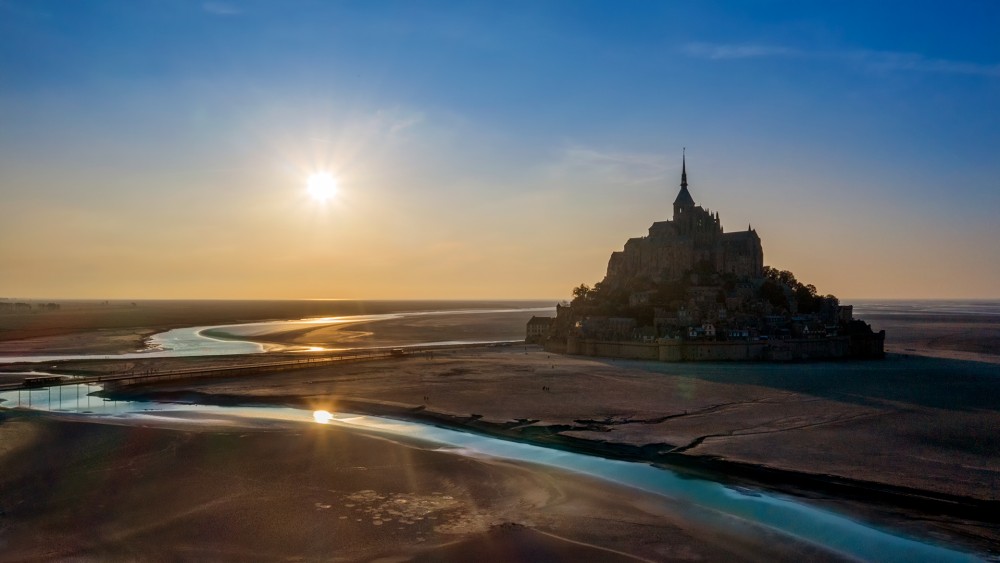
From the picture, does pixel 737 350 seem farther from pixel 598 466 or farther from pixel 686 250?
pixel 598 466

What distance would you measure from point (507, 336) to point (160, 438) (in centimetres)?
8287

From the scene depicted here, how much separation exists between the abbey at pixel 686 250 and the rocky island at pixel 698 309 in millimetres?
147

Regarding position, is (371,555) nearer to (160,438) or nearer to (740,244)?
(160,438)

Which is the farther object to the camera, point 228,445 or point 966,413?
point 966,413

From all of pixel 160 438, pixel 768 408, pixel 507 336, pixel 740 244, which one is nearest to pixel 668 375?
pixel 768 408

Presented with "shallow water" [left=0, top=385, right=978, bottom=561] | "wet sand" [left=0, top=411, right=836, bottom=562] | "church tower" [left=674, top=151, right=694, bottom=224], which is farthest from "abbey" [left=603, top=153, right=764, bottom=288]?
"wet sand" [left=0, top=411, right=836, bottom=562]

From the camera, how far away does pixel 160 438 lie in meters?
30.5

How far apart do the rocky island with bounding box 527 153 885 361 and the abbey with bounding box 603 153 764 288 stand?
0.48 ft

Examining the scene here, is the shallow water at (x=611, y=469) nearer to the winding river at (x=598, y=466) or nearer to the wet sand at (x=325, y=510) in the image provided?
the winding river at (x=598, y=466)

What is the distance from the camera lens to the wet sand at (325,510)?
17734mm

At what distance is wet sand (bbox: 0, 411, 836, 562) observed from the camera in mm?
17734

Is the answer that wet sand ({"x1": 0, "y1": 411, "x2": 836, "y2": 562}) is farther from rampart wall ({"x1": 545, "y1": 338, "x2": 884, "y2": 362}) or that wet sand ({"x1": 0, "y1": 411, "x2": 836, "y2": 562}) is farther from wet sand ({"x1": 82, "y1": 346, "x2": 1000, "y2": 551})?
rampart wall ({"x1": 545, "y1": 338, "x2": 884, "y2": 362})

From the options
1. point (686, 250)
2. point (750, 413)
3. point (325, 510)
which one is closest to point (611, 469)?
point (325, 510)

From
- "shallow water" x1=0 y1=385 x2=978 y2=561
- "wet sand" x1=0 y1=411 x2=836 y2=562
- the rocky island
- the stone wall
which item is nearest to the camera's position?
"wet sand" x1=0 y1=411 x2=836 y2=562
